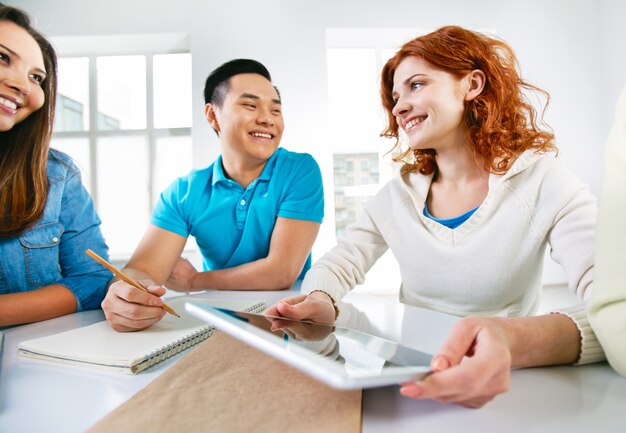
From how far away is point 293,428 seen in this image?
383mm

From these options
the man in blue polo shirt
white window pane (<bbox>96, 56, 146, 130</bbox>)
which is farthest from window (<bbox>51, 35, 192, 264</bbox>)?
the man in blue polo shirt

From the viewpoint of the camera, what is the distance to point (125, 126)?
4777 millimetres

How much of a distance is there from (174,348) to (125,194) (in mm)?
4425

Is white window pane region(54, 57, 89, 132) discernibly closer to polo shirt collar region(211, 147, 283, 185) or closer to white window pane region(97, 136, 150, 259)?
white window pane region(97, 136, 150, 259)

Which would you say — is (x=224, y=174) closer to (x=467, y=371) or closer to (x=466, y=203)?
(x=466, y=203)

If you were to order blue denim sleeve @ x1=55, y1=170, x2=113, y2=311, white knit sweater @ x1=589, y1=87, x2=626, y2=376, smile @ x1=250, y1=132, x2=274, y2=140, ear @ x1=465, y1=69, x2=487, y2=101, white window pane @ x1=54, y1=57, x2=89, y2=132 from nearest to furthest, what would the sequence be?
white knit sweater @ x1=589, y1=87, x2=626, y2=376 → blue denim sleeve @ x1=55, y1=170, x2=113, y2=311 → ear @ x1=465, y1=69, x2=487, y2=101 → smile @ x1=250, y1=132, x2=274, y2=140 → white window pane @ x1=54, y1=57, x2=89, y2=132

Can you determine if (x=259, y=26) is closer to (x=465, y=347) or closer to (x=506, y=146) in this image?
(x=506, y=146)

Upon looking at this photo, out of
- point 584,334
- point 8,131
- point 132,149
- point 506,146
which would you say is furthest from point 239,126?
point 132,149

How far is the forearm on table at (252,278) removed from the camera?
130 cm

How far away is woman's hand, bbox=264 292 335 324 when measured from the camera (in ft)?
2.20

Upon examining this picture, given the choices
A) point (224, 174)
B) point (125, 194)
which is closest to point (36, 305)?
point (224, 174)

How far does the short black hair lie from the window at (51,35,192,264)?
2.95 metres

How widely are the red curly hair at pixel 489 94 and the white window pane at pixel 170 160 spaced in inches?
148

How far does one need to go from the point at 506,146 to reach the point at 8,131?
48.3 inches
